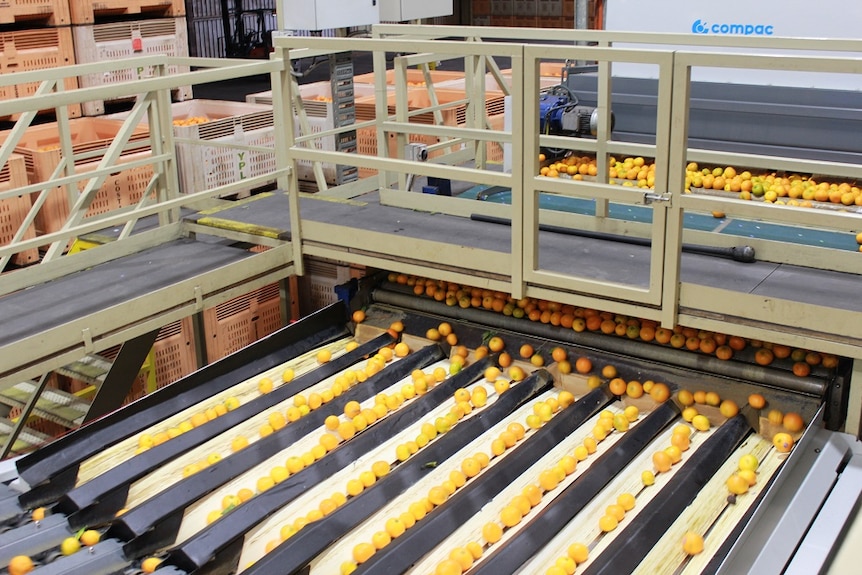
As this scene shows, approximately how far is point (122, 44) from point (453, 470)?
6746 mm

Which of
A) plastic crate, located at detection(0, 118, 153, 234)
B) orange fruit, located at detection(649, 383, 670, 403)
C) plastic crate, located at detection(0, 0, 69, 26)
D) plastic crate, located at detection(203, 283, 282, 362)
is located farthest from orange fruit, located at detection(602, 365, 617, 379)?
plastic crate, located at detection(0, 0, 69, 26)

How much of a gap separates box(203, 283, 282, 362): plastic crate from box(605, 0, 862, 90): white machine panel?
386 centimetres

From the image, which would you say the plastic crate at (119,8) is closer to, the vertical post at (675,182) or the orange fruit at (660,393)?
the vertical post at (675,182)

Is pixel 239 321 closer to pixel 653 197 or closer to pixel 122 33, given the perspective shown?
pixel 122 33

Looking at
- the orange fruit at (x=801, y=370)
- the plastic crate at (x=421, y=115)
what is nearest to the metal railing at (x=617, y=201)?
the orange fruit at (x=801, y=370)

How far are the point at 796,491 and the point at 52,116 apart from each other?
333 inches

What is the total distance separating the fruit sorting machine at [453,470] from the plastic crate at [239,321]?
180cm

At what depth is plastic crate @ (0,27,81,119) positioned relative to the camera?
8617 mm

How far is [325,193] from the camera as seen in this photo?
276 inches

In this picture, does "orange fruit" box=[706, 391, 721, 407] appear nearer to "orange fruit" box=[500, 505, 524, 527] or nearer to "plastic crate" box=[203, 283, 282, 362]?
"orange fruit" box=[500, 505, 524, 527]


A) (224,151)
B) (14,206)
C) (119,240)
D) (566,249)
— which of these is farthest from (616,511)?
(224,151)

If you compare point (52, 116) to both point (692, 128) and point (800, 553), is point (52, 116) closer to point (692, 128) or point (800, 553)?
point (692, 128)

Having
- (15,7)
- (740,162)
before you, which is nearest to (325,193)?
(740,162)

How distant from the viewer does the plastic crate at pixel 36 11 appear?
28.0 feet
